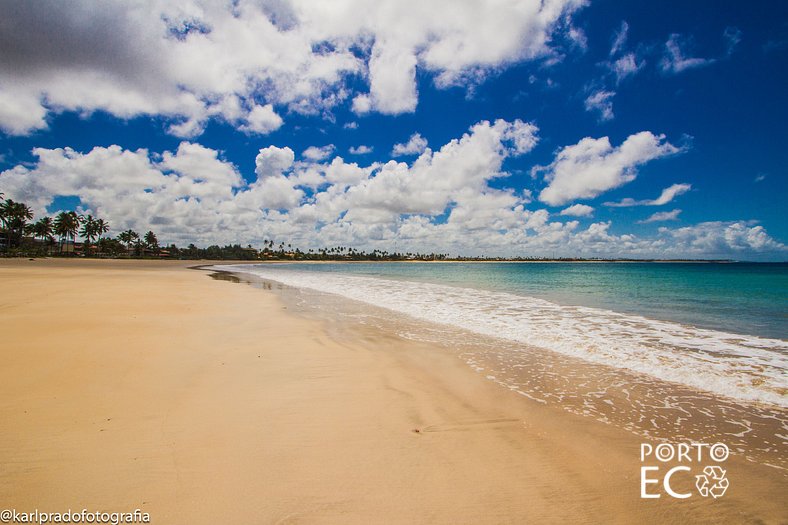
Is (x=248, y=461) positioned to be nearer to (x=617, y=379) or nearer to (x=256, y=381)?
(x=256, y=381)

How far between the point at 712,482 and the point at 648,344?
22.9 ft

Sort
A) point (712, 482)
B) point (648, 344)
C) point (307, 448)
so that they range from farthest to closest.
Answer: point (648, 344) < point (307, 448) < point (712, 482)

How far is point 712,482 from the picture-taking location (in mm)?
3568

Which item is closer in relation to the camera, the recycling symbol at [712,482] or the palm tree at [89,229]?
the recycling symbol at [712,482]

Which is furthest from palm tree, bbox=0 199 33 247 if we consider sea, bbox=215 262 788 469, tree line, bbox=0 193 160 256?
sea, bbox=215 262 788 469

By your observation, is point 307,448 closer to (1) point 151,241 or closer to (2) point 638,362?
(2) point 638,362

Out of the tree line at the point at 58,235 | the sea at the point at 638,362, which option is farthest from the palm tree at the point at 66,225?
the sea at the point at 638,362

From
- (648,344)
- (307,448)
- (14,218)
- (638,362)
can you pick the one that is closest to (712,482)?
(307,448)

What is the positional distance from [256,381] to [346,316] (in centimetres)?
764

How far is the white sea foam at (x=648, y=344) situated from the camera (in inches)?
263

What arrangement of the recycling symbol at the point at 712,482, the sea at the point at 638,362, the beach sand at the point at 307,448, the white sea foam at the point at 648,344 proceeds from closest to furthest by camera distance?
the beach sand at the point at 307,448
the recycling symbol at the point at 712,482
the sea at the point at 638,362
the white sea foam at the point at 648,344

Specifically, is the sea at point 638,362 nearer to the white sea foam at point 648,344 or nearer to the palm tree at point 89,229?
the white sea foam at point 648,344

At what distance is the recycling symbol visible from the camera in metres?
3.38

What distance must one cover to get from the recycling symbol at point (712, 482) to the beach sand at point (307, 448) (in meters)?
0.08
